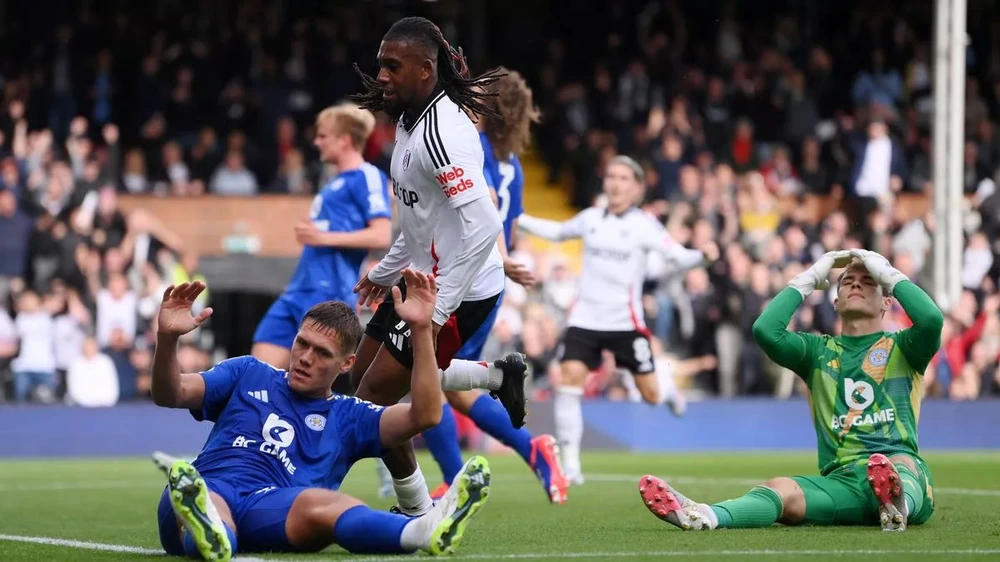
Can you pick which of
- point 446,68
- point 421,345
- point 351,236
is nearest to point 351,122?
point 351,236

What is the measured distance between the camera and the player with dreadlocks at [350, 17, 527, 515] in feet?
22.3

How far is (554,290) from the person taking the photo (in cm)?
1906


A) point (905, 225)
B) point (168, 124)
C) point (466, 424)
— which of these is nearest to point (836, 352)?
point (466, 424)

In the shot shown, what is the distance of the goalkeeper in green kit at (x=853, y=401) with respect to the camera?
22.8 feet

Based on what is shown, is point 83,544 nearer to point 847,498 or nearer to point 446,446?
point 446,446

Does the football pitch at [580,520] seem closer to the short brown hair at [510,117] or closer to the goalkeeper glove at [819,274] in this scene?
the goalkeeper glove at [819,274]

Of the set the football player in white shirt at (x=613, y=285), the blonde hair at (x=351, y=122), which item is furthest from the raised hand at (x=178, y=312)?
the football player in white shirt at (x=613, y=285)

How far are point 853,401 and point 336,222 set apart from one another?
370 centimetres

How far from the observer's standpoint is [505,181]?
9.57m

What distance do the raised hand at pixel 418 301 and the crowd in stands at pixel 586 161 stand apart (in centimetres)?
1145

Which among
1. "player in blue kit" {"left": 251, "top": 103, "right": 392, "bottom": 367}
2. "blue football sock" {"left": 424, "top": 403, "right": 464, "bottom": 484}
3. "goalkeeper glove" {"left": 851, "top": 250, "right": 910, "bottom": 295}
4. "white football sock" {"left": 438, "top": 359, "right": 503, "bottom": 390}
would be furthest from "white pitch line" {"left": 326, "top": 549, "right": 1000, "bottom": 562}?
"player in blue kit" {"left": 251, "top": 103, "right": 392, "bottom": 367}

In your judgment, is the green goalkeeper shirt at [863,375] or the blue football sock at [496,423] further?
the blue football sock at [496,423]

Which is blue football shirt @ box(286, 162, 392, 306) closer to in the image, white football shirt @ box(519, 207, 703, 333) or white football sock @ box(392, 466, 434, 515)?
white football sock @ box(392, 466, 434, 515)

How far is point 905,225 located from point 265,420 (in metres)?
15.5
